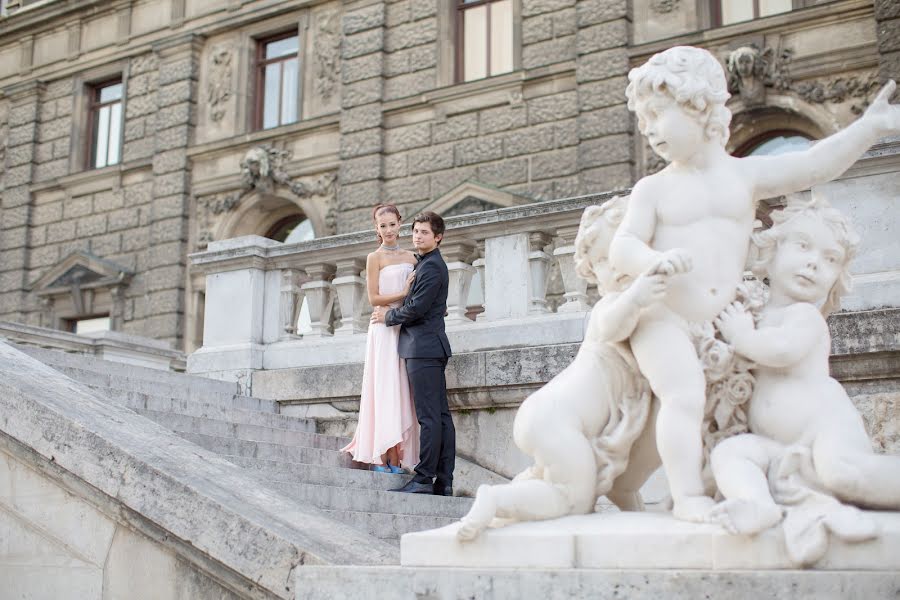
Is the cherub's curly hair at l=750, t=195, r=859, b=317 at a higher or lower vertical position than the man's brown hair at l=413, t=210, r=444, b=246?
lower

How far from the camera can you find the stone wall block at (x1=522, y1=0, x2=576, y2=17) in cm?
1539

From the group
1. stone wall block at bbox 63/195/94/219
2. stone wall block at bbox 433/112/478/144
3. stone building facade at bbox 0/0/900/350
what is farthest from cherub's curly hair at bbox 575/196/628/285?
stone wall block at bbox 63/195/94/219

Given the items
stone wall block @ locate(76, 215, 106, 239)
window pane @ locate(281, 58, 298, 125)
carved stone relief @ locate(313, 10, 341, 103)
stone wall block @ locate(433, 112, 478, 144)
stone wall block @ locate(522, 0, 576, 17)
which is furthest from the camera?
stone wall block @ locate(76, 215, 106, 239)

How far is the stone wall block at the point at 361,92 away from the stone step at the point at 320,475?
11.4 m

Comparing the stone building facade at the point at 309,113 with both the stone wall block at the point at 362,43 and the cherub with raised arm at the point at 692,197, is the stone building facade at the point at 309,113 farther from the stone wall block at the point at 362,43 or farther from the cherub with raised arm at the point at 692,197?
the cherub with raised arm at the point at 692,197

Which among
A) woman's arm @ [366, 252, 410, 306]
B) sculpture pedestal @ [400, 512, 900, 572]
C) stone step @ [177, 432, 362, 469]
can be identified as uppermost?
woman's arm @ [366, 252, 410, 306]

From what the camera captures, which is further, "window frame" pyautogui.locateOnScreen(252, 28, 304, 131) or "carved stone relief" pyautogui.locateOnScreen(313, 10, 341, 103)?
"window frame" pyautogui.locateOnScreen(252, 28, 304, 131)

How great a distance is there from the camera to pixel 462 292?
7238mm

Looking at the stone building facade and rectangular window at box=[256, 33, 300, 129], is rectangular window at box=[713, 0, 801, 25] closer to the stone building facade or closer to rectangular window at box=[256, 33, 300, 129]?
the stone building facade

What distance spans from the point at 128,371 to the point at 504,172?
835cm

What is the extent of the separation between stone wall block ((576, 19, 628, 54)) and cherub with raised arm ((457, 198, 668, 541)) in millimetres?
12049

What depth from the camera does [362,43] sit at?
17219 millimetres

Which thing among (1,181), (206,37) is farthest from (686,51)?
(1,181)

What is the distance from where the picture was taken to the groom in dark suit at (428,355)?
5.98 metres
